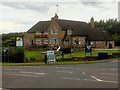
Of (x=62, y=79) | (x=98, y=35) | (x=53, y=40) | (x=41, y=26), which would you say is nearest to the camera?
(x=62, y=79)

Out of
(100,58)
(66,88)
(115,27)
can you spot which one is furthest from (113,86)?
(115,27)

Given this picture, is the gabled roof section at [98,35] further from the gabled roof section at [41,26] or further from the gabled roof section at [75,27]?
the gabled roof section at [41,26]

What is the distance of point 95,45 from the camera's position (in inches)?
1825

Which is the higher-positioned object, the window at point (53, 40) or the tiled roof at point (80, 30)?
the tiled roof at point (80, 30)

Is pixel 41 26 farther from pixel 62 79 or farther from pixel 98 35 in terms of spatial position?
pixel 62 79

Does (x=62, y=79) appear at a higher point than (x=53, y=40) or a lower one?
lower

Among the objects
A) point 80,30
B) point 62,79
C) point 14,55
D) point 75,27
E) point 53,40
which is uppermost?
point 75,27

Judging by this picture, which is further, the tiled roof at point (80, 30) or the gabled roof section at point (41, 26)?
the gabled roof section at point (41, 26)

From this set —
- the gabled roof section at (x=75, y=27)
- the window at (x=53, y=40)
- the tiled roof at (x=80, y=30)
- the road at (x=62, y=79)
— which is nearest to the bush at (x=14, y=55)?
the road at (x=62, y=79)

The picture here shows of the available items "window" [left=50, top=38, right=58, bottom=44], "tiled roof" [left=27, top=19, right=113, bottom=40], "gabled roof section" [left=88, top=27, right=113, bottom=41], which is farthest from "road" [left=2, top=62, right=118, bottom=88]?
"window" [left=50, top=38, right=58, bottom=44]

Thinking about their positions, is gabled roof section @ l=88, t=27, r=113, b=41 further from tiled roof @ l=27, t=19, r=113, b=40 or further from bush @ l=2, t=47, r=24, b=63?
bush @ l=2, t=47, r=24, b=63

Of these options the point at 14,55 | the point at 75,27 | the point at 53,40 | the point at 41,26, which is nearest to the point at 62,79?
the point at 14,55

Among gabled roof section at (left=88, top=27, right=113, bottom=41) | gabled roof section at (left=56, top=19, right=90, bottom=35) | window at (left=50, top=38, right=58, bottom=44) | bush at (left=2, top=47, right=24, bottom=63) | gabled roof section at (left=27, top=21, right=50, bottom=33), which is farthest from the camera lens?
gabled roof section at (left=27, top=21, right=50, bottom=33)

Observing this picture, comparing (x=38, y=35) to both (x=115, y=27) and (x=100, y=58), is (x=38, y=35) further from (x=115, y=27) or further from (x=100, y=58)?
(x=115, y=27)
